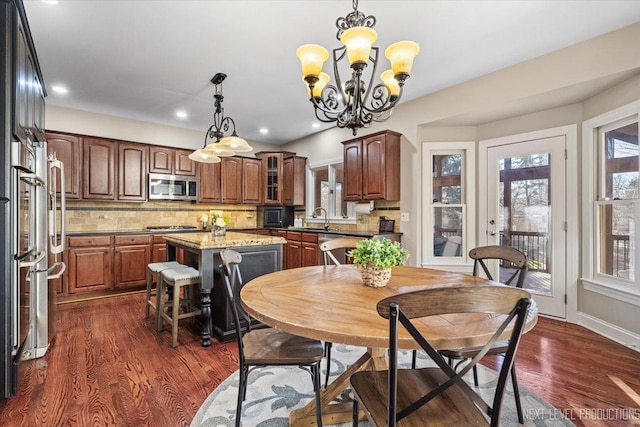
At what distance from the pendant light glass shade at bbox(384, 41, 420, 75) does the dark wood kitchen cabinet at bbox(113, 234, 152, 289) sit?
14.0 feet

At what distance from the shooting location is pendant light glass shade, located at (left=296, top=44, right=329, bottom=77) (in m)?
1.84

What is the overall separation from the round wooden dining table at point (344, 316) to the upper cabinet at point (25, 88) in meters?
1.79

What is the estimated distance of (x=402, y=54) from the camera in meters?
1.84

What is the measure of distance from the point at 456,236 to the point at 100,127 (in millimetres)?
5444

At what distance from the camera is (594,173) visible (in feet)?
10.1

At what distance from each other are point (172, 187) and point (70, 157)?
136 centimetres

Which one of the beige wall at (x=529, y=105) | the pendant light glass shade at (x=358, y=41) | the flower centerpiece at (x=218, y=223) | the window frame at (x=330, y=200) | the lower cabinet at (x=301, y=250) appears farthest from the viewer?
the window frame at (x=330, y=200)

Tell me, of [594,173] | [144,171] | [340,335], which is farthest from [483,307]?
[144,171]

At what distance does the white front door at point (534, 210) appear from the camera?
3.35 m

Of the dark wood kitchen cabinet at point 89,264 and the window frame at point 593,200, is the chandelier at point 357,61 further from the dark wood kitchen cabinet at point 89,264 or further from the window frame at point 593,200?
the dark wood kitchen cabinet at point 89,264

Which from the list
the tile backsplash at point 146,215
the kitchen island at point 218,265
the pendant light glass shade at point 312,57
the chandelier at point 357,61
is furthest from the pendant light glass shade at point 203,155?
the pendant light glass shade at point 312,57

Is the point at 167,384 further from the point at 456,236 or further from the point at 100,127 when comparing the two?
the point at 100,127

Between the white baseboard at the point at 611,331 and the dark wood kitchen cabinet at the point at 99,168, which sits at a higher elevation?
the dark wood kitchen cabinet at the point at 99,168

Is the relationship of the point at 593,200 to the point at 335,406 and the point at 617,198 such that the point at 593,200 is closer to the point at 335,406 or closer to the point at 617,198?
the point at 617,198
